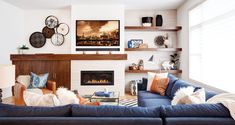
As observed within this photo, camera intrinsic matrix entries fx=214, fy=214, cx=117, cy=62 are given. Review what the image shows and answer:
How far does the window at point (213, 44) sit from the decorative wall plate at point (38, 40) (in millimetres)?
4452

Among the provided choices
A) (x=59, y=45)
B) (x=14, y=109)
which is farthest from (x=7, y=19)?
(x=14, y=109)

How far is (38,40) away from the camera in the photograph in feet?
22.3

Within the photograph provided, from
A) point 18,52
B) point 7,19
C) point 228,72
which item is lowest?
point 228,72

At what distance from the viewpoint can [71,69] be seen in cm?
628

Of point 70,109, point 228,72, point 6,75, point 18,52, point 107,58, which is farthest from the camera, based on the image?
point 18,52

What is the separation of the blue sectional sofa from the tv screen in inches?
182

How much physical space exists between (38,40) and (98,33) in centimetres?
198

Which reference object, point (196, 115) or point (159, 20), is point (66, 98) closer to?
point (196, 115)

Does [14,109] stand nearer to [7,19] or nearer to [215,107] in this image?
[215,107]

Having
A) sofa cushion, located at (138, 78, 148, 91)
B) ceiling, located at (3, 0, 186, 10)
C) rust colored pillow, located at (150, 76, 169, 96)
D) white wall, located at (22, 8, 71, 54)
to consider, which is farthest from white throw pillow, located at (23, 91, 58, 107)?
white wall, located at (22, 8, 71, 54)

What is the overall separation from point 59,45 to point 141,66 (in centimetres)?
270

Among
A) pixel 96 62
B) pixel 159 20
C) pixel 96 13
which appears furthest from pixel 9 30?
pixel 159 20

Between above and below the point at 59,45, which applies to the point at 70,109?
below

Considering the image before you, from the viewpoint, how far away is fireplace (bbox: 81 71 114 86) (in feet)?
20.7
